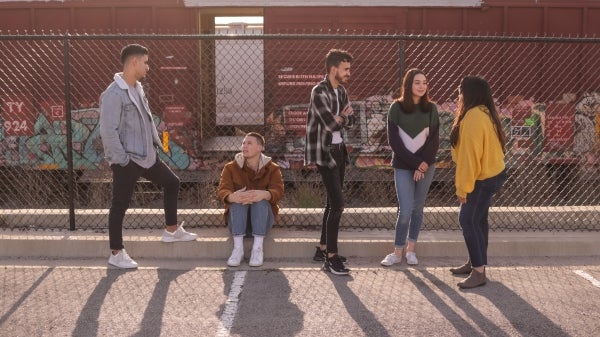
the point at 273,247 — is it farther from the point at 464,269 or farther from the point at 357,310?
the point at 464,269

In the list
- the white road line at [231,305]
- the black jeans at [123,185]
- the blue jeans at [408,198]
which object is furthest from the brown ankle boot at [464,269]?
the black jeans at [123,185]

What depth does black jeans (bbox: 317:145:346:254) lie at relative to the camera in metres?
4.87

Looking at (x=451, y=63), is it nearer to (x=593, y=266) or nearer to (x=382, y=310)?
(x=593, y=266)

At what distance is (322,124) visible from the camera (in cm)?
480

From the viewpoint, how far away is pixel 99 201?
780cm

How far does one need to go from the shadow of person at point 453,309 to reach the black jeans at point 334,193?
2.19 ft

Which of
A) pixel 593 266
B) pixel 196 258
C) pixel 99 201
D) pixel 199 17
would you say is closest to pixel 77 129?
pixel 99 201

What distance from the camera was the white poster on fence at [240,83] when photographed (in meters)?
9.21

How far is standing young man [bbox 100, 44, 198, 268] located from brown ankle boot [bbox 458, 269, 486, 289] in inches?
98.7

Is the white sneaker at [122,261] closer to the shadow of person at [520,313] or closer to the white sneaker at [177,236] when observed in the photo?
the white sneaker at [177,236]

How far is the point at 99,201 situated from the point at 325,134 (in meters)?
4.03

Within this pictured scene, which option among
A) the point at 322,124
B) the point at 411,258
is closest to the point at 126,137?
the point at 322,124

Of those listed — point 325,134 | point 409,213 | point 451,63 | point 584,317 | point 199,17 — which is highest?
point 199,17

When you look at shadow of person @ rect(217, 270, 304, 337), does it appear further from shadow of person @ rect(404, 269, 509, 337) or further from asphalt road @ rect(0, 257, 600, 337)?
shadow of person @ rect(404, 269, 509, 337)
